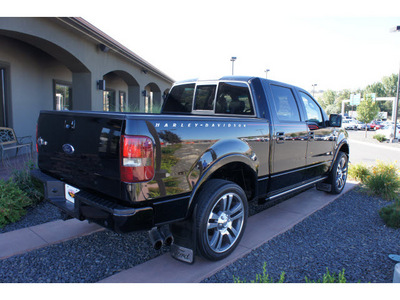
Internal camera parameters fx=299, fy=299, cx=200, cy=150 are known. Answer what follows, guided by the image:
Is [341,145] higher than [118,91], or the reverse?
[118,91]

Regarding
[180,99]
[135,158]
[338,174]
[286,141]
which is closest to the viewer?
[135,158]

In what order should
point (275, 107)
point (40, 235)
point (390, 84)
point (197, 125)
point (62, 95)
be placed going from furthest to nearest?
point (390, 84)
point (62, 95)
point (275, 107)
point (40, 235)
point (197, 125)

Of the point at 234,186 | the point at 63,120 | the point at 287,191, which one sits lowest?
the point at 287,191

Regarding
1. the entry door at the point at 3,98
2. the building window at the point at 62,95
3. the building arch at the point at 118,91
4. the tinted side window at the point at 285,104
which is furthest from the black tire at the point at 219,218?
the building arch at the point at 118,91

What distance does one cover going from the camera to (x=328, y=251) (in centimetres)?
343

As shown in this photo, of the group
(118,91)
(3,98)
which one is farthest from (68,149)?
(118,91)

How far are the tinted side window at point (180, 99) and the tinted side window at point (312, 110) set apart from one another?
1.82m

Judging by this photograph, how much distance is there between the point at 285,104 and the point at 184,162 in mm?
2321

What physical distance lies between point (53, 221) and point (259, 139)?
2.99m

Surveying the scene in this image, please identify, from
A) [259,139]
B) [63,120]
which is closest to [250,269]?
[259,139]

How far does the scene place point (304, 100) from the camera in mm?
4930

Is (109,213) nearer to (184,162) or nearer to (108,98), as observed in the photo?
(184,162)

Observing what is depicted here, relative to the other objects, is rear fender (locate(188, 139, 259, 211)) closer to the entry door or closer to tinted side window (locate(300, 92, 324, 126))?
tinted side window (locate(300, 92, 324, 126))

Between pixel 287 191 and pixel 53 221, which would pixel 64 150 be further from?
pixel 287 191
